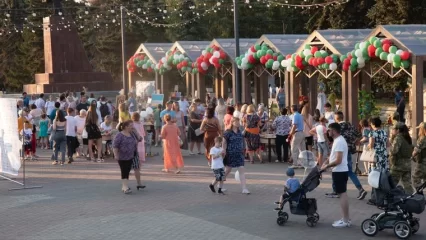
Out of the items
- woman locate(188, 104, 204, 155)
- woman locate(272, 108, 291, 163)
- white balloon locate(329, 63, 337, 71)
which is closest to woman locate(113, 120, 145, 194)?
woman locate(272, 108, 291, 163)

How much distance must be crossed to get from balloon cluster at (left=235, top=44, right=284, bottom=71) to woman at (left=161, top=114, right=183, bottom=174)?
32.5ft

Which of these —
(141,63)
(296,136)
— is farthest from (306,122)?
(141,63)

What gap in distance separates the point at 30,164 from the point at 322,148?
30.2 ft

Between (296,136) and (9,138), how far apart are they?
6.83 meters

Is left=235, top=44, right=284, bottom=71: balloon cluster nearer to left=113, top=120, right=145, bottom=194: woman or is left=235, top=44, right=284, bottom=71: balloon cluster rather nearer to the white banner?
the white banner

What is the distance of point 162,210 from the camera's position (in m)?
13.0

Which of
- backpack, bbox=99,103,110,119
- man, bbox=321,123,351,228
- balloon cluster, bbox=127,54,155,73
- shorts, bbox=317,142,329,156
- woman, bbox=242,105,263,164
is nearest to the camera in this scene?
man, bbox=321,123,351,228

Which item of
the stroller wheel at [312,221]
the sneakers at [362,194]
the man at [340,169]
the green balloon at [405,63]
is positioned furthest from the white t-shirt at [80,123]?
the man at [340,169]

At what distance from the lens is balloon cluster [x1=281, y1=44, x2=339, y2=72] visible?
941 inches

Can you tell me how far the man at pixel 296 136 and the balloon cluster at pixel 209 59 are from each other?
42.3 ft

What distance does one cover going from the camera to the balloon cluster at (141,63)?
126ft

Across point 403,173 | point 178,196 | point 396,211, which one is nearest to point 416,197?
point 396,211

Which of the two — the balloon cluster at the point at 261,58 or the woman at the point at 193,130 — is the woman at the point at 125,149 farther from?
the balloon cluster at the point at 261,58

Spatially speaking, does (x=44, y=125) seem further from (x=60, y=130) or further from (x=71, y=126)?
(x=60, y=130)
